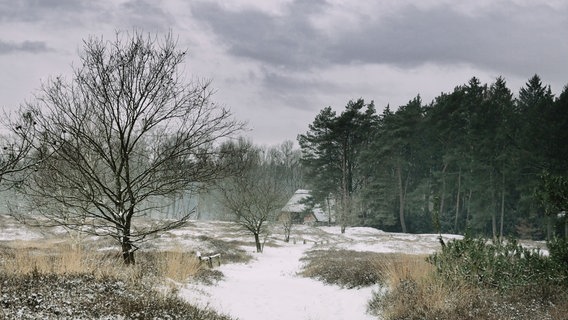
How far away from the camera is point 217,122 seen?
29.6 feet

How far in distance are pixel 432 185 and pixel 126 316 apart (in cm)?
4766

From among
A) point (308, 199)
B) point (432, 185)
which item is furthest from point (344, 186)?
point (432, 185)

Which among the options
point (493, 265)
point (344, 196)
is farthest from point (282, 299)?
point (344, 196)

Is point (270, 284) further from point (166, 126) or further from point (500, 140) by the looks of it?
point (500, 140)

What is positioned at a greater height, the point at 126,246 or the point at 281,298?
the point at 126,246

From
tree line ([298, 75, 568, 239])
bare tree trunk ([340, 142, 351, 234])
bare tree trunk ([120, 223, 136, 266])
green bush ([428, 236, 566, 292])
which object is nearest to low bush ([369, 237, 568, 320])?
green bush ([428, 236, 566, 292])

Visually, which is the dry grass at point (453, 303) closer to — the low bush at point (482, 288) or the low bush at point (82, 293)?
the low bush at point (482, 288)

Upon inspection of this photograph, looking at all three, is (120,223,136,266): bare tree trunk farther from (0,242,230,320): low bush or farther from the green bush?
the green bush

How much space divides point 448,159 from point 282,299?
123ft

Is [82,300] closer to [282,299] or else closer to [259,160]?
[282,299]

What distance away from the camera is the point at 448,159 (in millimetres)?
43594

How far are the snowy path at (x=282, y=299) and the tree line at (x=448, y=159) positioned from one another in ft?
84.5

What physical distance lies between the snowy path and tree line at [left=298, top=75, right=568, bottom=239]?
25.7m

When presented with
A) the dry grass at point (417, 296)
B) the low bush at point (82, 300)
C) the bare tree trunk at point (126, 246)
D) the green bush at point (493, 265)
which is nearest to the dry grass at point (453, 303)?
the dry grass at point (417, 296)
